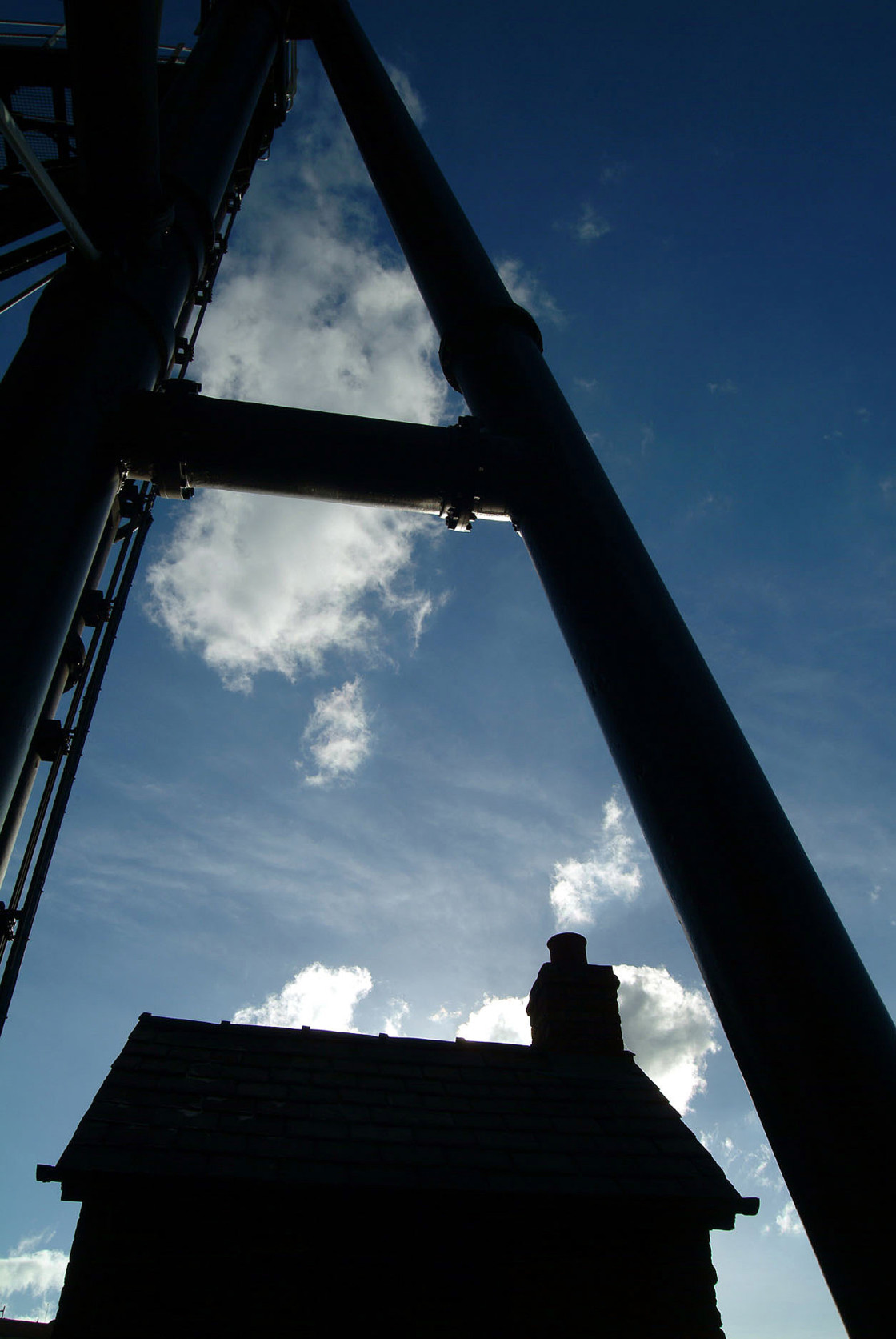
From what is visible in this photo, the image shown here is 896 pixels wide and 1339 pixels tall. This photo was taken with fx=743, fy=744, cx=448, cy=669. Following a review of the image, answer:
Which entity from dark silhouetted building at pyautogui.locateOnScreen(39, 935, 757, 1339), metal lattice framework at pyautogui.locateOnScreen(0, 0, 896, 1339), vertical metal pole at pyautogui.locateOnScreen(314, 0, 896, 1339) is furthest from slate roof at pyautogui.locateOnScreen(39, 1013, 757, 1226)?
vertical metal pole at pyautogui.locateOnScreen(314, 0, 896, 1339)

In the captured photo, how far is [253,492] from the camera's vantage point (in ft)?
9.19

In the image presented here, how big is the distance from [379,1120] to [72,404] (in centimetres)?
584

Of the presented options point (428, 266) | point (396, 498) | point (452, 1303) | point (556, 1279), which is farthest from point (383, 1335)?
point (428, 266)

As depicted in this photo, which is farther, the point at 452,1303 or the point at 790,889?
the point at 452,1303

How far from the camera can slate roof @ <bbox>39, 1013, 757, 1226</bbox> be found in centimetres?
523

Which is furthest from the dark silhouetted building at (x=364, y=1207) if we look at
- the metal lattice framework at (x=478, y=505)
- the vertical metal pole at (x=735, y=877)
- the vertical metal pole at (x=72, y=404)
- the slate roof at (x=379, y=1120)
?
the vertical metal pole at (x=735, y=877)

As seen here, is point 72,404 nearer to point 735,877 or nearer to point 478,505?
point 478,505

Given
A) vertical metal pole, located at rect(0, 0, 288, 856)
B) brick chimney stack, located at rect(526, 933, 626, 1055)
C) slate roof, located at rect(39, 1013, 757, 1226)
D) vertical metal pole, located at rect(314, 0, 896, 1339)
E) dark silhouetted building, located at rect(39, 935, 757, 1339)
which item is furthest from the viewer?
brick chimney stack, located at rect(526, 933, 626, 1055)

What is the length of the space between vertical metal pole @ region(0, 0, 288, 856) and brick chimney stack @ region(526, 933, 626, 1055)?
6800mm

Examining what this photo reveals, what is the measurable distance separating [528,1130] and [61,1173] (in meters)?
3.56

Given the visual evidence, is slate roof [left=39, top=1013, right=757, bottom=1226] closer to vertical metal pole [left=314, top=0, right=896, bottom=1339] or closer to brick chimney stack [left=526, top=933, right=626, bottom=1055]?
brick chimney stack [left=526, top=933, right=626, bottom=1055]

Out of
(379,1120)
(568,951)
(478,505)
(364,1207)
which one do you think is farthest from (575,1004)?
(478,505)

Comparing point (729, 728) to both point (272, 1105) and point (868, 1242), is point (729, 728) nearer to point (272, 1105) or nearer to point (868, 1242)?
point (868, 1242)

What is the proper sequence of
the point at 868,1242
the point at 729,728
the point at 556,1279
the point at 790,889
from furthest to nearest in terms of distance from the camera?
1. the point at 556,1279
2. the point at 729,728
3. the point at 790,889
4. the point at 868,1242
